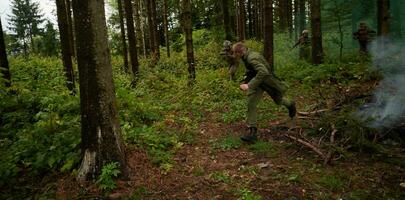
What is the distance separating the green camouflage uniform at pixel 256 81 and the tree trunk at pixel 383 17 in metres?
7.92

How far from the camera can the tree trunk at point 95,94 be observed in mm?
4930

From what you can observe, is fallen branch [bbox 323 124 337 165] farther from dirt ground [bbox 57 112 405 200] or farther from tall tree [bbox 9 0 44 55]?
tall tree [bbox 9 0 44 55]

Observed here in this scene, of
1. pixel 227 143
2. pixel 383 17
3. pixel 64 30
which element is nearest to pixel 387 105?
pixel 227 143

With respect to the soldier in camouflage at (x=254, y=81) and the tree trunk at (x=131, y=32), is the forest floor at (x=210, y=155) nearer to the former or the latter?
the soldier in camouflage at (x=254, y=81)

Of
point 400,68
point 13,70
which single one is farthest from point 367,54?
point 13,70

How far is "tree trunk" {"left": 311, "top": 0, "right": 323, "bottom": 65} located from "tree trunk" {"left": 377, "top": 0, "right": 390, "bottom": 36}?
2.19 meters

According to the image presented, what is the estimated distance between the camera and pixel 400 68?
9953mm

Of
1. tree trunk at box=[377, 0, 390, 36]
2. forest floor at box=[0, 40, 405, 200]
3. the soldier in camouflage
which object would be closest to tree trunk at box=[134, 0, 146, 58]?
forest floor at box=[0, 40, 405, 200]

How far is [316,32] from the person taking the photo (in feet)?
Answer: 45.6

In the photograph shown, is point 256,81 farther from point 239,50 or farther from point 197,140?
point 197,140

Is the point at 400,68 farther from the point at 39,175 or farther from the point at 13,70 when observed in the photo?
the point at 13,70

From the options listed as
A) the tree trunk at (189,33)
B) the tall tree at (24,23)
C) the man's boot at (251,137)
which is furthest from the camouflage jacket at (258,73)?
the tall tree at (24,23)

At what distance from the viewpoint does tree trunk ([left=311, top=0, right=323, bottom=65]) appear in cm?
1366

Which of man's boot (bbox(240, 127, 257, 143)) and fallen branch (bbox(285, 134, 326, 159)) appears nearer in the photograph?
fallen branch (bbox(285, 134, 326, 159))
